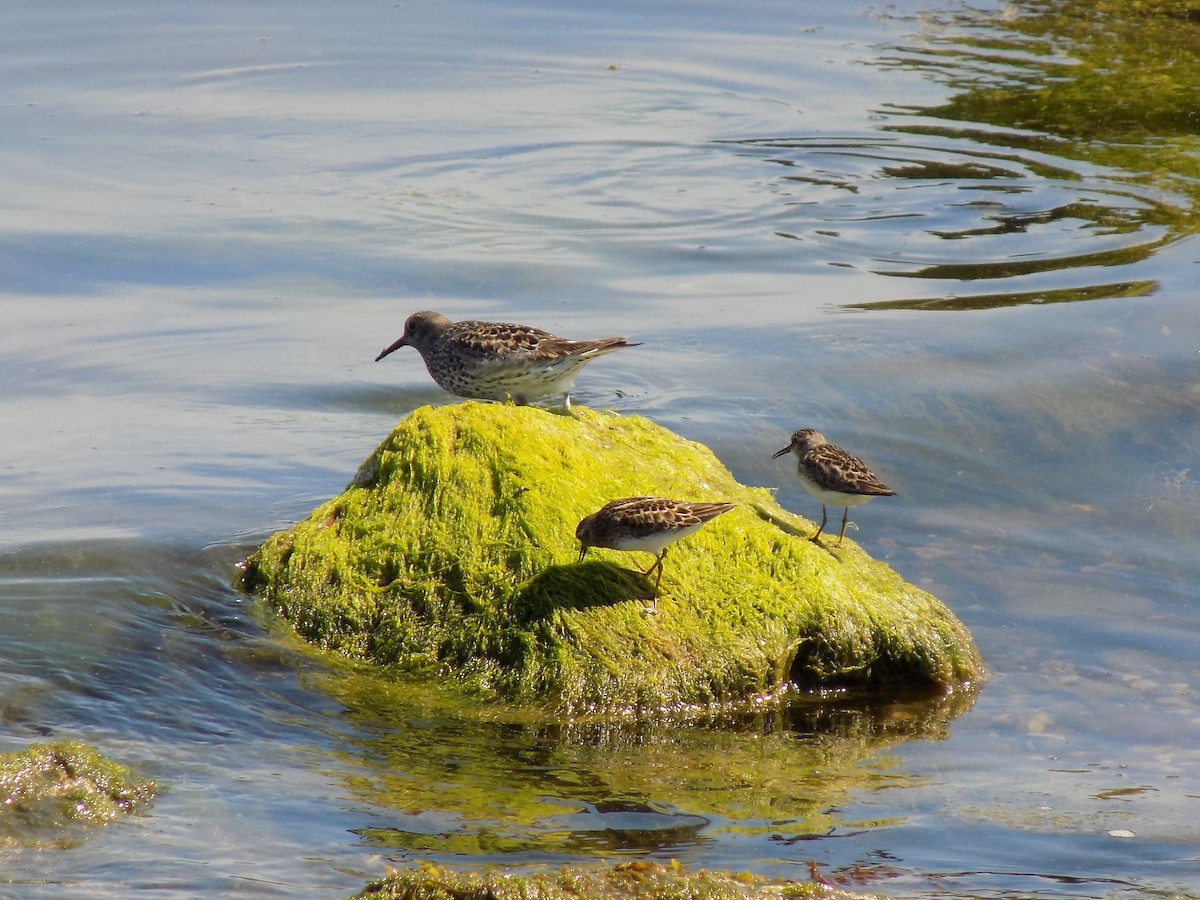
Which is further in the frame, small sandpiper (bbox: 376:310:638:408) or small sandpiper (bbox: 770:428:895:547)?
small sandpiper (bbox: 376:310:638:408)

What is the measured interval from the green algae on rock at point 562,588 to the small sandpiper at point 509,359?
3.81 ft

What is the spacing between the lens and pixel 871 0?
22078 mm

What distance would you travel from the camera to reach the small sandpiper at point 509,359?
29.9 ft

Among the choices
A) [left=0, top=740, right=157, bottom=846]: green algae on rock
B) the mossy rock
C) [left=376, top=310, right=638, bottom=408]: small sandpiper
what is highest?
[left=376, top=310, right=638, bottom=408]: small sandpiper

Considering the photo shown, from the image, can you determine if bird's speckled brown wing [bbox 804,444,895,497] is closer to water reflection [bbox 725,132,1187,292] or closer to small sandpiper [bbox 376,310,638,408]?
small sandpiper [bbox 376,310,638,408]

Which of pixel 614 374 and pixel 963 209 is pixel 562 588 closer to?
pixel 614 374

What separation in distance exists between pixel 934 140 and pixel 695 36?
18.9 ft

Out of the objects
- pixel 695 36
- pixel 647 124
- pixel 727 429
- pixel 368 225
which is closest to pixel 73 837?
pixel 727 429

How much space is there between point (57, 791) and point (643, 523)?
2766 mm

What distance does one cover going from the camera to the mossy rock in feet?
14.5

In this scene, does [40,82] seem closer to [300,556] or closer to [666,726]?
[300,556]

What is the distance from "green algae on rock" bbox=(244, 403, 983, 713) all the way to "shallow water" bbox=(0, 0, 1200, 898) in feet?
0.79

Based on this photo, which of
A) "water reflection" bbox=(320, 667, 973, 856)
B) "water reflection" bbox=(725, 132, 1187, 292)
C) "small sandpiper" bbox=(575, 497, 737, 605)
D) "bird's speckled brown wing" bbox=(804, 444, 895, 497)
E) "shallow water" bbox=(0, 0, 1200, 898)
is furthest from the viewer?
"water reflection" bbox=(725, 132, 1187, 292)

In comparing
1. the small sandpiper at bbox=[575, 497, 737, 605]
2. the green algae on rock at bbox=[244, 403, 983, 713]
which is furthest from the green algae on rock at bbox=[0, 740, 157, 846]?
the small sandpiper at bbox=[575, 497, 737, 605]
